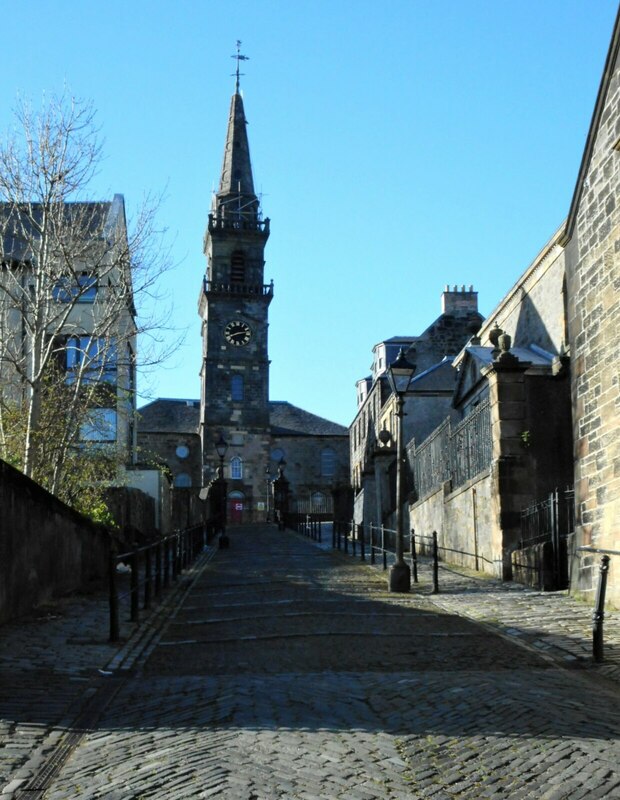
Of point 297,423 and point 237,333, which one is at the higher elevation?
point 237,333

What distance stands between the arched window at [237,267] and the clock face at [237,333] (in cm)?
375

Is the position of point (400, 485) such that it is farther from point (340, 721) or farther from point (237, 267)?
point (237, 267)

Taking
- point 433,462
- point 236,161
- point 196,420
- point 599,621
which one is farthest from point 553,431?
point 236,161

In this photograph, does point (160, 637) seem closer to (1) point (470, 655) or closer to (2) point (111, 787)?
(1) point (470, 655)

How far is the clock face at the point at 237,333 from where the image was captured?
8275cm

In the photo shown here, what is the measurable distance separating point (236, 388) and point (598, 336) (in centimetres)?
6870

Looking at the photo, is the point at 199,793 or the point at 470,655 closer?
the point at 199,793

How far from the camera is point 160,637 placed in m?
11.6

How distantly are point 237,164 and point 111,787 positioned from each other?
282ft

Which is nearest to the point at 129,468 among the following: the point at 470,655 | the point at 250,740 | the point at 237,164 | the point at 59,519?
the point at 59,519

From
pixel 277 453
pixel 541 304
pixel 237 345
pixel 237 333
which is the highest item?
pixel 237 333

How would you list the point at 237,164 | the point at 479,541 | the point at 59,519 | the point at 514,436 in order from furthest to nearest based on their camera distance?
the point at 237,164 < the point at 479,541 < the point at 514,436 < the point at 59,519

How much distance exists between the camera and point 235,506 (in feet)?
262

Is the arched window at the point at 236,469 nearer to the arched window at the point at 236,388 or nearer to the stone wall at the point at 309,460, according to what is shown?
the arched window at the point at 236,388
